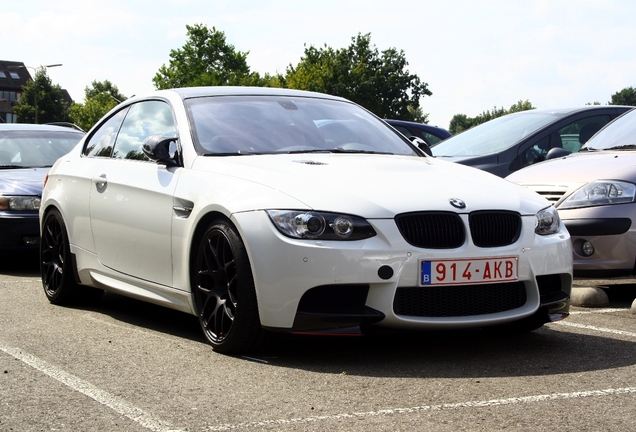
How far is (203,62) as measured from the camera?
85.4 metres

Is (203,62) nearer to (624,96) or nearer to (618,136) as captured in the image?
(624,96)

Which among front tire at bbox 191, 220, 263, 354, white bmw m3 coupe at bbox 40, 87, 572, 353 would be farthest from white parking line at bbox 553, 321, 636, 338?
front tire at bbox 191, 220, 263, 354

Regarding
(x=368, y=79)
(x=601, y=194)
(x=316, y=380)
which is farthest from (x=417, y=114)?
(x=316, y=380)

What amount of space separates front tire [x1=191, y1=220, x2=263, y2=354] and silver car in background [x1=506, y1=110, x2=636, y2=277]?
308cm

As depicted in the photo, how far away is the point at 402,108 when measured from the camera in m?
87.8

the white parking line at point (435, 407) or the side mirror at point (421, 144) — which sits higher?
the side mirror at point (421, 144)

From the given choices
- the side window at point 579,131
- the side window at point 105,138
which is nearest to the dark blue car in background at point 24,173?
the side window at point 105,138

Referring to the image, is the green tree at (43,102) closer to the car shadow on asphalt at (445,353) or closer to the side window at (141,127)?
the side window at (141,127)

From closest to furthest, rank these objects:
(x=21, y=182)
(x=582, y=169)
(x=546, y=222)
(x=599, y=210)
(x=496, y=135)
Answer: (x=546, y=222)
(x=599, y=210)
(x=582, y=169)
(x=21, y=182)
(x=496, y=135)

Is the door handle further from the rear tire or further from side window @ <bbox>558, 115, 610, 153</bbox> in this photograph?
side window @ <bbox>558, 115, 610, 153</bbox>

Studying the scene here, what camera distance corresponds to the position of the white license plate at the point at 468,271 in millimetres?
4922

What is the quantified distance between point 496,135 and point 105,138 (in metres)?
4.96

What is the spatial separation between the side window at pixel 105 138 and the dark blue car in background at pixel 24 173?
2.43 m

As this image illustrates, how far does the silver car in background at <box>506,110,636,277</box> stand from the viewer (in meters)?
7.20
